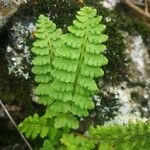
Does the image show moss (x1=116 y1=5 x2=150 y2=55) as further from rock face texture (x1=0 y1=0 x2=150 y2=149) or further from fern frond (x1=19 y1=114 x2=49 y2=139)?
fern frond (x1=19 y1=114 x2=49 y2=139)

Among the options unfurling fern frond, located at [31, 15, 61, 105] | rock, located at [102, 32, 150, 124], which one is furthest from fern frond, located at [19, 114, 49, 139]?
rock, located at [102, 32, 150, 124]

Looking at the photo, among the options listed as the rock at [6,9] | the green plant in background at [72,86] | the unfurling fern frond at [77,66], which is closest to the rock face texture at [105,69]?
the rock at [6,9]

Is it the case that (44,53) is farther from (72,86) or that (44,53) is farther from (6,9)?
(6,9)

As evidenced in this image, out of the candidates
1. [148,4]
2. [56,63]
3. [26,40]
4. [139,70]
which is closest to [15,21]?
[26,40]

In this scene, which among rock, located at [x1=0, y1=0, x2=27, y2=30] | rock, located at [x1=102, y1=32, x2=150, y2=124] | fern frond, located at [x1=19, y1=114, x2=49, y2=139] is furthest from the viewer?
rock, located at [x1=102, y1=32, x2=150, y2=124]

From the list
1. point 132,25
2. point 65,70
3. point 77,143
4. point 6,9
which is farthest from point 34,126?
point 132,25

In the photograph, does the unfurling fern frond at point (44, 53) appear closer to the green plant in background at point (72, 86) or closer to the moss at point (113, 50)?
the green plant in background at point (72, 86)
